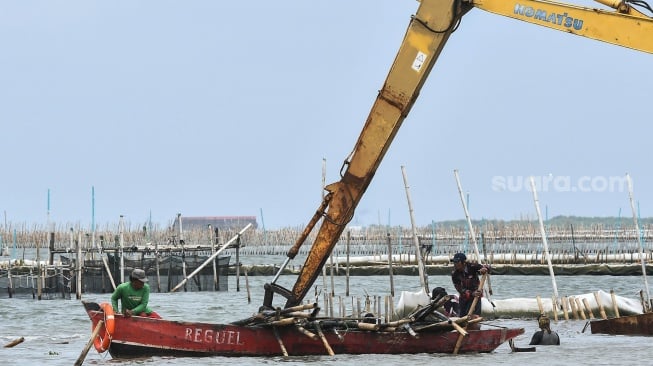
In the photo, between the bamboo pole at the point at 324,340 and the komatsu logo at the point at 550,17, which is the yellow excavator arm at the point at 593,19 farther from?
the bamboo pole at the point at 324,340

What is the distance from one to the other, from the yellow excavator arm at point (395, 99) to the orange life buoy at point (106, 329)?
2.97 meters

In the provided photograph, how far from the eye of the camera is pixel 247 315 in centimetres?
3862

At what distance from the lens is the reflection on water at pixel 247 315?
884 inches

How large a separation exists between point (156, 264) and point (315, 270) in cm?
2446

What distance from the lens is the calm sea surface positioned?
22359mm

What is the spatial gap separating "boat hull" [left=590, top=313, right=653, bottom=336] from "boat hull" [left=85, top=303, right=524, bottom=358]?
4.80 m

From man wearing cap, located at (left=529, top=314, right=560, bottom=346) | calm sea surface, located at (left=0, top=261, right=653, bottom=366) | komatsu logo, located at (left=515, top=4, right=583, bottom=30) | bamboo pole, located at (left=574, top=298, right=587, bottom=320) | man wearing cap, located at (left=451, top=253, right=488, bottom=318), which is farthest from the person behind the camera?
bamboo pole, located at (left=574, top=298, right=587, bottom=320)

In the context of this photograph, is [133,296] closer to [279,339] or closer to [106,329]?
[106,329]

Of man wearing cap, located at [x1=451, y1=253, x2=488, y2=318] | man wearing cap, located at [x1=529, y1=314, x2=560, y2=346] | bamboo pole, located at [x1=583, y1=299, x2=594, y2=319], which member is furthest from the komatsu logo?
bamboo pole, located at [x1=583, y1=299, x2=594, y2=319]

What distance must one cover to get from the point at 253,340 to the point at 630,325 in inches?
365

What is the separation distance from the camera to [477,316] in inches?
895

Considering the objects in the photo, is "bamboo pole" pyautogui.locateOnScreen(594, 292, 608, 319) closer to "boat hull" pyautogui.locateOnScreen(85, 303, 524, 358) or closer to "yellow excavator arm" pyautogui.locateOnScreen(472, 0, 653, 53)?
"boat hull" pyautogui.locateOnScreen(85, 303, 524, 358)

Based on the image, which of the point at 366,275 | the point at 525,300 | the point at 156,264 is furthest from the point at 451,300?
the point at 366,275

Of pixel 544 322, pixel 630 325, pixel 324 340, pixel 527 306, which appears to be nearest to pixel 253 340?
pixel 324 340
